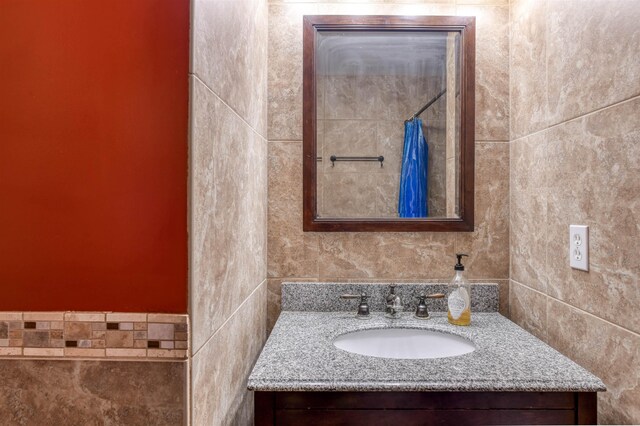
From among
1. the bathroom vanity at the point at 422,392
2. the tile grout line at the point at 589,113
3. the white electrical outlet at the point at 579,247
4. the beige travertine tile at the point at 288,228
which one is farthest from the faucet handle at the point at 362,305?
the tile grout line at the point at 589,113

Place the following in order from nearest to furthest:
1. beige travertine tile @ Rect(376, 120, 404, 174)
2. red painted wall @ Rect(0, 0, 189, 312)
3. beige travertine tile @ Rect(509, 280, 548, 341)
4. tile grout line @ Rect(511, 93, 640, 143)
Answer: red painted wall @ Rect(0, 0, 189, 312) < tile grout line @ Rect(511, 93, 640, 143) < beige travertine tile @ Rect(509, 280, 548, 341) < beige travertine tile @ Rect(376, 120, 404, 174)

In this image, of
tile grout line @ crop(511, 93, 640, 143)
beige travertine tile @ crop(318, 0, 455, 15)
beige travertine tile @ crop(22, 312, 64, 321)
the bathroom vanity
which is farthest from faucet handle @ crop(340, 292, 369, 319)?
beige travertine tile @ crop(318, 0, 455, 15)

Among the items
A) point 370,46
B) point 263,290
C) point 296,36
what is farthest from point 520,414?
point 296,36

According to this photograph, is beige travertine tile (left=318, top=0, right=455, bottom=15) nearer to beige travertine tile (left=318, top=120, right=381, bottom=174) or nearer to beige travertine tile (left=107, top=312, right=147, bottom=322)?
beige travertine tile (left=318, top=120, right=381, bottom=174)

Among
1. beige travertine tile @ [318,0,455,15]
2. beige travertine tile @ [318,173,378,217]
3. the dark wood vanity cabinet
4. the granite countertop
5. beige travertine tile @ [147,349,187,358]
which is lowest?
the dark wood vanity cabinet

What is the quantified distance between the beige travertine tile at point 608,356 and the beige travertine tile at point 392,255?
432mm

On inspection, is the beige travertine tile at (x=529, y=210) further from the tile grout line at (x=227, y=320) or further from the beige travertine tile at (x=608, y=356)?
the tile grout line at (x=227, y=320)

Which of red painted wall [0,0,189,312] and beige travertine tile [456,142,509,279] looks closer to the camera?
red painted wall [0,0,189,312]

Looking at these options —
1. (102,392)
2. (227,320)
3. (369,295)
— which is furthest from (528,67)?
(102,392)

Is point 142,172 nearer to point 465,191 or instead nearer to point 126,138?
point 126,138

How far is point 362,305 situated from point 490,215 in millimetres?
556

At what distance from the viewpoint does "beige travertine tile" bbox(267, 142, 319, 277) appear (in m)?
1.50

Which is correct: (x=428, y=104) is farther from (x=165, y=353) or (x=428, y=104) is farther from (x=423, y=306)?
(x=165, y=353)

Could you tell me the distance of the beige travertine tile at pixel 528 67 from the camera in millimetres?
1255
